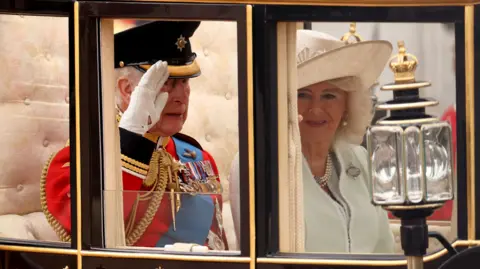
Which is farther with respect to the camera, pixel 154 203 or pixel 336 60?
pixel 154 203

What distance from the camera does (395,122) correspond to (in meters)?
2.73

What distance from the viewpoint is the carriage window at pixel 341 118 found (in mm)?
3936

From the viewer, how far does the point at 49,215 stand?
14.0 feet

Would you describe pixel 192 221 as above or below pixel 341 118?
below

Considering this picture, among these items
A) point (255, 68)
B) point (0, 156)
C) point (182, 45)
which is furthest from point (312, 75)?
point (0, 156)

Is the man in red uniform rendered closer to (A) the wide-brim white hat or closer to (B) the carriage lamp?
(A) the wide-brim white hat

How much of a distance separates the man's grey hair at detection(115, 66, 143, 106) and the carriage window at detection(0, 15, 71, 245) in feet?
0.66

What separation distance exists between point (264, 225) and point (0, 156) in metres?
1.07

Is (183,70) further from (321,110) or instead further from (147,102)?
(321,110)

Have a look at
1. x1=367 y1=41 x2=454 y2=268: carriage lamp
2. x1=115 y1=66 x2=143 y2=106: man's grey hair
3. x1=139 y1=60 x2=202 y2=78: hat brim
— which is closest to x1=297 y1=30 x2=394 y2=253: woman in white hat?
x1=139 y1=60 x2=202 y2=78: hat brim

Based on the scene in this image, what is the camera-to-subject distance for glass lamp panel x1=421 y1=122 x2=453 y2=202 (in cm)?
271

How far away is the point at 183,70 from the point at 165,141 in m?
0.25

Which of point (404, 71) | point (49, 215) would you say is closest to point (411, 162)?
point (404, 71)

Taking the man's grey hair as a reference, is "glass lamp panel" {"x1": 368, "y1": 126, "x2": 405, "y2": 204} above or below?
below
